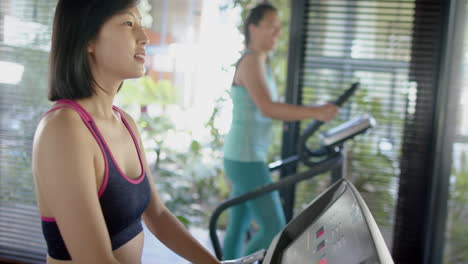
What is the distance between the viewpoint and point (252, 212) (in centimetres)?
238

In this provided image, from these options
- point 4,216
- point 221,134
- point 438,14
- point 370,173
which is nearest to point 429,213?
point 370,173

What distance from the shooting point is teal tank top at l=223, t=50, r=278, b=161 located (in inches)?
93.1

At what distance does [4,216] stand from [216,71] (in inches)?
63.5

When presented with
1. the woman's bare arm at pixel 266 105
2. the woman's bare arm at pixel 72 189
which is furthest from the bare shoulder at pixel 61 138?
the woman's bare arm at pixel 266 105

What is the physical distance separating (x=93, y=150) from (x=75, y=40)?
23 cm

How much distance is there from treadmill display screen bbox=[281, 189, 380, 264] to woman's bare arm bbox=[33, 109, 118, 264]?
1.10 feet

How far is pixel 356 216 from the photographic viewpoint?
69 cm

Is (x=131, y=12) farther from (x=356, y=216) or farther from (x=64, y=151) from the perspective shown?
(x=356, y=216)

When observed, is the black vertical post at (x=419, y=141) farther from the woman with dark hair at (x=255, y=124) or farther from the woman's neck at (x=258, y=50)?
the woman's neck at (x=258, y=50)

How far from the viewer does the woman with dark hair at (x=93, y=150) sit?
2.91 ft

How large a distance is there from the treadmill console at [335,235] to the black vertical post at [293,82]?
1.86 m

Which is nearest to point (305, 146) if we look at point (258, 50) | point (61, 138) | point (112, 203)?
point (258, 50)

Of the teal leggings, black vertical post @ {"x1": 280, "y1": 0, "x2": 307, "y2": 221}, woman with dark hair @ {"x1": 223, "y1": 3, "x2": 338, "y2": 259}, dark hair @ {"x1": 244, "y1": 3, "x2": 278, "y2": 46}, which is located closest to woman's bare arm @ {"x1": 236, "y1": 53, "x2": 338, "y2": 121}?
woman with dark hair @ {"x1": 223, "y1": 3, "x2": 338, "y2": 259}

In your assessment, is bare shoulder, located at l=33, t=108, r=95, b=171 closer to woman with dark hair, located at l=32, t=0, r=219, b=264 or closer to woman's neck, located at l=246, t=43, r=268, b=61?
woman with dark hair, located at l=32, t=0, r=219, b=264
